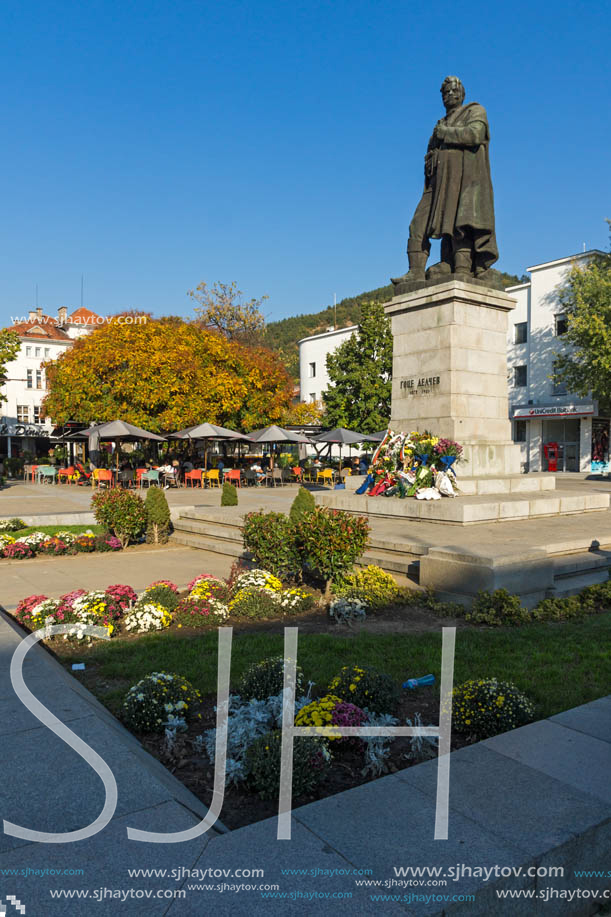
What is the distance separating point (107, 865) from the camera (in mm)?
2473

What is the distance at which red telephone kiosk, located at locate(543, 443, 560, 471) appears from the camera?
43219mm

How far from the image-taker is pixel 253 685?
4418mm

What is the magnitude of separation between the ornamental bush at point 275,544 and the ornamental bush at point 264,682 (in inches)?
139

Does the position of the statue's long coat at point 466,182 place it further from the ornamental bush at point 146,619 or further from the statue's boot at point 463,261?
the ornamental bush at point 146,619

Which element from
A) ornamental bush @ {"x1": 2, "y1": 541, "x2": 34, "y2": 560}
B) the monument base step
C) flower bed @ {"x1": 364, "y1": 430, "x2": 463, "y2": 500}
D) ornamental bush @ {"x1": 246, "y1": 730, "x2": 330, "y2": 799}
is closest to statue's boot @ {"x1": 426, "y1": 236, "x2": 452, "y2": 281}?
flower bed @ {"x1": 364, "y1": 430, "x2": 463, "y2": 500}

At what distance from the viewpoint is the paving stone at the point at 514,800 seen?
2.69m

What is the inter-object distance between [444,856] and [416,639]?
12.0 ft

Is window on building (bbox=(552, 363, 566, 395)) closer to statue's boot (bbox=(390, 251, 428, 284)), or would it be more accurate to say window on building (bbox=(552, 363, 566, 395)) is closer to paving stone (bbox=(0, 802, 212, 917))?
statue's boot (bbox=(390, 251, 428, 284))

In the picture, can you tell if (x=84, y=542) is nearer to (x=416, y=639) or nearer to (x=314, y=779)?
(x=416, y=639)

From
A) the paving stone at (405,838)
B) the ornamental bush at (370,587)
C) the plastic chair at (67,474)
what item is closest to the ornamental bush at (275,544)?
the ornamental bush at (370,587)

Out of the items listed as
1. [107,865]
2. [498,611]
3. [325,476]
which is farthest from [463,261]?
[325,476]

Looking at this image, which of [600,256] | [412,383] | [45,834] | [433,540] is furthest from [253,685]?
[600,256]

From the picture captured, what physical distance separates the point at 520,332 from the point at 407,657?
43459mm

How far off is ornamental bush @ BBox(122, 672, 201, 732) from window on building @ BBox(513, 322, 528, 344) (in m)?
44.8
